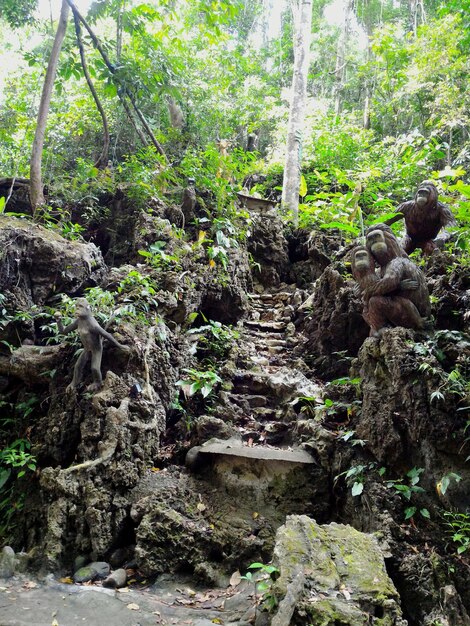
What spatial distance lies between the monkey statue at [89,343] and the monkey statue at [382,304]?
296cm

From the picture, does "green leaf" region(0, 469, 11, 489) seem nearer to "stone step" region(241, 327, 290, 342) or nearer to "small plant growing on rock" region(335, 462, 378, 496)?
"small plant growing on rock" region(335, 462, 378, 496)

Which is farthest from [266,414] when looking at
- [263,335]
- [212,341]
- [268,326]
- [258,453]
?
[268,326]

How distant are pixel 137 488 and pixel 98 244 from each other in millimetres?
6434

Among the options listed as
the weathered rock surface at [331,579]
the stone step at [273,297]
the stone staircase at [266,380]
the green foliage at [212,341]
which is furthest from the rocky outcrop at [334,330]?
the weathered rock surface at [331,579]

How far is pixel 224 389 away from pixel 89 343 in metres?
2.05

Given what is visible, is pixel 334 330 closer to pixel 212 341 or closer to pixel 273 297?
pixel 212 341

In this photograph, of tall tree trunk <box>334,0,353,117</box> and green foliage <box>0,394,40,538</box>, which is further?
tall tree trunk <box>334,0,353,117</box>

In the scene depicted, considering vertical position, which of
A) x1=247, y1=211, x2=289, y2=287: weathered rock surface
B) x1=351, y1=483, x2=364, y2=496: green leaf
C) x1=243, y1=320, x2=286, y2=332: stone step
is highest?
x1=247, y1=211, x2=289, y2=287: weathered rock surface

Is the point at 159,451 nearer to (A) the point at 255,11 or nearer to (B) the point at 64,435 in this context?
(B) the point at 64,435

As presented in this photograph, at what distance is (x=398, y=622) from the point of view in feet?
9.27

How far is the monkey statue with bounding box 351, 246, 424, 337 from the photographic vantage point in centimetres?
500

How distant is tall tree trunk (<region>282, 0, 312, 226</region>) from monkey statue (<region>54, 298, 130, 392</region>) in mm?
6913

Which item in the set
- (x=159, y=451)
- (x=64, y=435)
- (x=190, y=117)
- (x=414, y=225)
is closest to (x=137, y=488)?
(x=159, y=451)

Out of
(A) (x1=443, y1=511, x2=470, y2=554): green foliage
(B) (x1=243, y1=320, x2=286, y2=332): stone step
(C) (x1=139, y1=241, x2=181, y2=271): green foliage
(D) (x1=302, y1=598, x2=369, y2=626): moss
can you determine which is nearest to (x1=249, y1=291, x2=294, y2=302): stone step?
(B) (x1=243, y1=320, x2=286, y2=332): stone step
